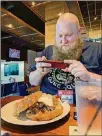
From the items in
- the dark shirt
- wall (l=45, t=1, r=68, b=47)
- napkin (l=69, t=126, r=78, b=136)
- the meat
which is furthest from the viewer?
wall (l=45, t=1, r=68, b=47)

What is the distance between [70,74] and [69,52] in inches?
5.6

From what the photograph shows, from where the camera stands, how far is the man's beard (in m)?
1.04

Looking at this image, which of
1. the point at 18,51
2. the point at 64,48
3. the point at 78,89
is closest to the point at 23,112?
the point at 78,89

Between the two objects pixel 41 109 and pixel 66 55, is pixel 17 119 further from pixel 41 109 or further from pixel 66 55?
pixel 66 55

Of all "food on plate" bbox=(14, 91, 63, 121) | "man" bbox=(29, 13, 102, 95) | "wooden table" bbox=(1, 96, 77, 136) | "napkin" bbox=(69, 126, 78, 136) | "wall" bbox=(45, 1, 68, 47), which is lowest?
"wooden table" bbox=(1, 96, 77, 136)

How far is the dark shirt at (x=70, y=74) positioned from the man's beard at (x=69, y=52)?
0.06 meters

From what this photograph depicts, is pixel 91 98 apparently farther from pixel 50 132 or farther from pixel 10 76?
pixel 10 76

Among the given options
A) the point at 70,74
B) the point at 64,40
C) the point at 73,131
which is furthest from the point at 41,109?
the point at 64,40

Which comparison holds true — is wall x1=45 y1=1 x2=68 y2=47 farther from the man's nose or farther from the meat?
the meat

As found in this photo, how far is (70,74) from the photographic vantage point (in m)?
1.00

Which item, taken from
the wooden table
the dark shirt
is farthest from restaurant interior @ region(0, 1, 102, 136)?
the dark shirt

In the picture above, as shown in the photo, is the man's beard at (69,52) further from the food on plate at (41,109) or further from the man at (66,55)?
the food on plate at (41,109)

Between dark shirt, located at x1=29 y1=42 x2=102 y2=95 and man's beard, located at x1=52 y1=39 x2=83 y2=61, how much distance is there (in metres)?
0.06

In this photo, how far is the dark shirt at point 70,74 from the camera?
3.31 ft
